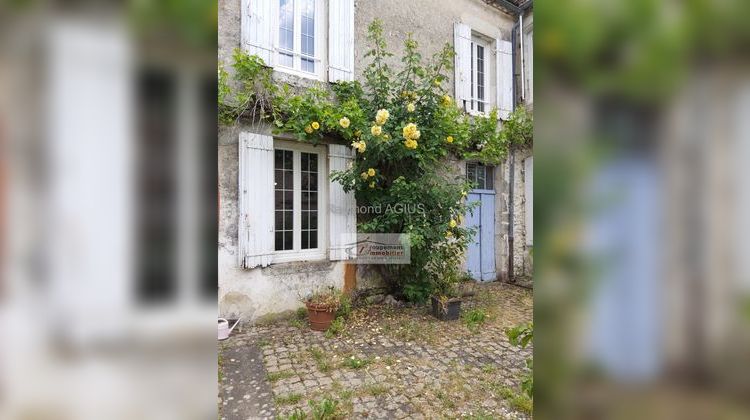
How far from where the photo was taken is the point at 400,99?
4.85 m

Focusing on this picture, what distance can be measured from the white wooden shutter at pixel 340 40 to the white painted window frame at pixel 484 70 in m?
2.47

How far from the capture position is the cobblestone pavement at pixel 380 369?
8.77ft

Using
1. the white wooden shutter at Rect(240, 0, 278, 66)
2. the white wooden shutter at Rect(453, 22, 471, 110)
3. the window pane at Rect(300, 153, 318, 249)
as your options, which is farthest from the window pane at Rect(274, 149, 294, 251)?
the white wooden shutter at Rect(453, 22, 471, 110)

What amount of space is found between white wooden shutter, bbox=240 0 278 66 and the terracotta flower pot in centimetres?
306

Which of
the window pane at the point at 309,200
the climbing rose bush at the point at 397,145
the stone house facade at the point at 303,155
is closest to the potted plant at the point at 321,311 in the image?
the stone house facade at the point at 303,155

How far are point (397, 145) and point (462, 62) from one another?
2.79 m

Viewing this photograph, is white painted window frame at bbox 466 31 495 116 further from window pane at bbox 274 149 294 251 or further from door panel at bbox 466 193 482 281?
window pane at bbox 274 149 294 251

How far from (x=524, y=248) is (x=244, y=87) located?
5595 mm

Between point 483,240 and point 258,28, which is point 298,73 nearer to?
point 258,28

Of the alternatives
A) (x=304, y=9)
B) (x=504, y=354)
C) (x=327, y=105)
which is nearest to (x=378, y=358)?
(x=504, y=354)

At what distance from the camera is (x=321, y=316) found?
4293mm

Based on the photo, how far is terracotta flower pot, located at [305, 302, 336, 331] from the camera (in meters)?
4.29

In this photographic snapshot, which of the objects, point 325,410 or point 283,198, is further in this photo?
point 283,198
